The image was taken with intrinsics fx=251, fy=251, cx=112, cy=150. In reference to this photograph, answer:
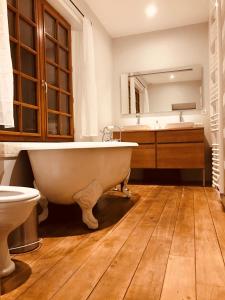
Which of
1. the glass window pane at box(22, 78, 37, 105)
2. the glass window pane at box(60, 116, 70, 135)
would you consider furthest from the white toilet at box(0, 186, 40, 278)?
the glass window pane at box(60, 116, 70, 135)

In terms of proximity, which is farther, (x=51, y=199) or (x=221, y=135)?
(x=221, y=135)

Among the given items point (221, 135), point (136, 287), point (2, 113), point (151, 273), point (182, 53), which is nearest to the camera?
point (136, 287)

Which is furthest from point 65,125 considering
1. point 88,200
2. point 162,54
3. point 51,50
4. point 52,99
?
point 162,54

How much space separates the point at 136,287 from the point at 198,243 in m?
0.63

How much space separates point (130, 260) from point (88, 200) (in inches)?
23.4

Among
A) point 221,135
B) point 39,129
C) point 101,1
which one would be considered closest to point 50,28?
point 101,1

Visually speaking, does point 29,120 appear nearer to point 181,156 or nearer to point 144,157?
point 144,157

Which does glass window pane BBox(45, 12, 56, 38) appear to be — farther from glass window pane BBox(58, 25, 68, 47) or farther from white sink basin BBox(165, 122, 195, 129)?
white sink basin BBox(165, 122, 195, 129)

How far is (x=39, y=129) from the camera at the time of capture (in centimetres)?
254

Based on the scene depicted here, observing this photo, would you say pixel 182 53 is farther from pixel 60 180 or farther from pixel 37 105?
pixel 60 180

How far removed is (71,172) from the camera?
174 cm

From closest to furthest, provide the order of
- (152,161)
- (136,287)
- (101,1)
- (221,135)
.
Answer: (136,287), (221,135), (101,1), (152,161)

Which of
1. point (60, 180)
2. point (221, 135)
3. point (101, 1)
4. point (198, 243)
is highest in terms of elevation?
point (101, 1)

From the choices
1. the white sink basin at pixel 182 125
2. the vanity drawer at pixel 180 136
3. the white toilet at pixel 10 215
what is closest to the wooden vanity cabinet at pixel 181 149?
the vanity drawer at pixel 180 136
